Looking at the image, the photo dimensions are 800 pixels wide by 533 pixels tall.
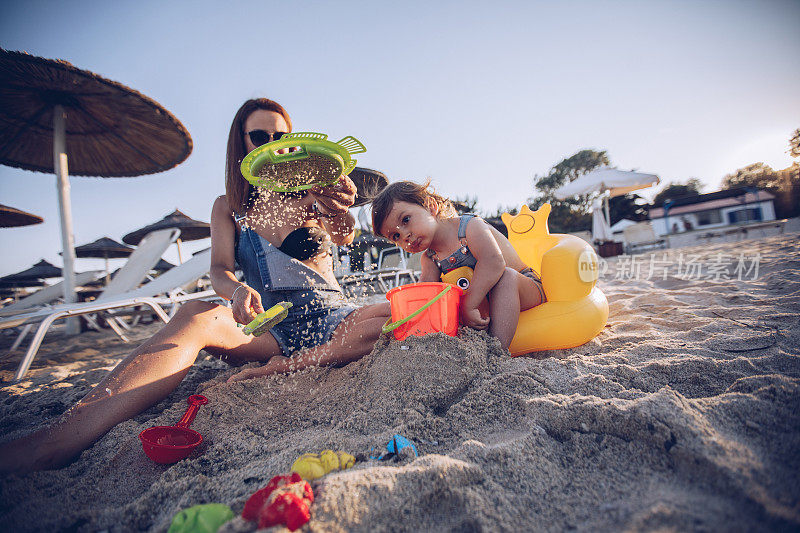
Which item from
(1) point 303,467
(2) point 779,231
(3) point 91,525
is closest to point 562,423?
(1) point 303,467

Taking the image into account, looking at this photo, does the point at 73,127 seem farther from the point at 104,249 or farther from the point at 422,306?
the point at 104,249

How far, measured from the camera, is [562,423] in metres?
0.89

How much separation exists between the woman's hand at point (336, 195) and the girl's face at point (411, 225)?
24cm

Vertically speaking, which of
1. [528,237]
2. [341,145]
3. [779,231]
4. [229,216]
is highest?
[341,145]

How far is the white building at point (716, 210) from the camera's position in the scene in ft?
57.1

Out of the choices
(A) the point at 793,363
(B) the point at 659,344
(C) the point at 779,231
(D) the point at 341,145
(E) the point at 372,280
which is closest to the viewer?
(A) the point at 793,363

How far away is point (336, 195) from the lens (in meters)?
1.61

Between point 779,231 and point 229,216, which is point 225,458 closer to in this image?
point 229,216

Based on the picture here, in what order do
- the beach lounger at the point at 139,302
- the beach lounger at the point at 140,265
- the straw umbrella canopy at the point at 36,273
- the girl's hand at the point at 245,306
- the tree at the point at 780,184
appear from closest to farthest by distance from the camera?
the girl's hand at the point at 245,306
the beach lounger at the point at 139,302
the beach lounger at the point at 140,265
the straw umbrella canopy at the point at 36,273
the tree at the point at 780,184

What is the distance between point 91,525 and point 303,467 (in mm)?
447

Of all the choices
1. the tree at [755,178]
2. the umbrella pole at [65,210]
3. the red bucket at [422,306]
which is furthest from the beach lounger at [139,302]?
the tree at [755,178]

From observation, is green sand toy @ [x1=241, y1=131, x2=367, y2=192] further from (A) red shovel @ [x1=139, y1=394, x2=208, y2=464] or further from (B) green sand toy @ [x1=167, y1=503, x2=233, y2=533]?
(B) green sand toy @ [x1=167, y1=503, x2=233, y2=533]

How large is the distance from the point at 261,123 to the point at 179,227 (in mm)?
7108

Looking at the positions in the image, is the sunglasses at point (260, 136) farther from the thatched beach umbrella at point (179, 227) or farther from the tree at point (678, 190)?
the tree at point (678, 190)
